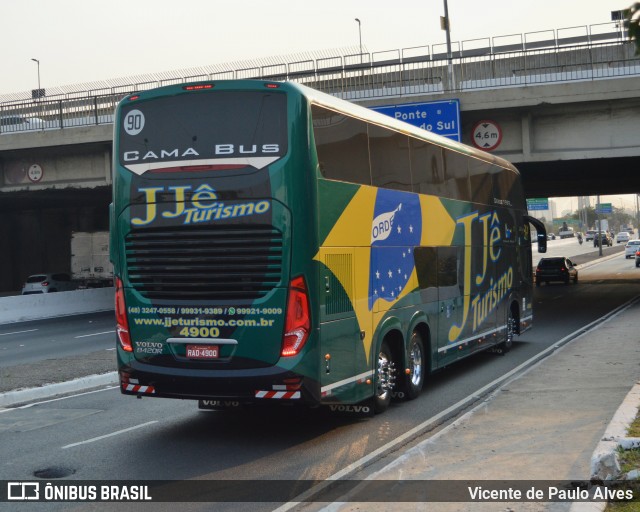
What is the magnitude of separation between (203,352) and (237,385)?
0.54 metres

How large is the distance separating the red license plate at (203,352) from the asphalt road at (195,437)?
105 cm

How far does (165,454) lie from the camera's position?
909 cm

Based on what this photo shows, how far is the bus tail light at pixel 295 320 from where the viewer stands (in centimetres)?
896

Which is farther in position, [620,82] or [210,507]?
[620,82]

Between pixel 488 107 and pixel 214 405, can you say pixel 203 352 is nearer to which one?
pixel 214 405

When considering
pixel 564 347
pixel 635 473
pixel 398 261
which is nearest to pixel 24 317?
pixel 564 347

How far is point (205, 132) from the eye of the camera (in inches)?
364

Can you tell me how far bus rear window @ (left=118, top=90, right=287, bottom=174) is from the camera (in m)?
9.06

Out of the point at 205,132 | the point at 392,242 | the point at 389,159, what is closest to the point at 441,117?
the point at 389,159

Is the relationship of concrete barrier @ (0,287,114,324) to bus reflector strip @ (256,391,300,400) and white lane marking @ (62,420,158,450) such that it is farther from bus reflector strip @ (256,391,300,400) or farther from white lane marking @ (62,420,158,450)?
bus reflector strip @ (256,391,300,400)

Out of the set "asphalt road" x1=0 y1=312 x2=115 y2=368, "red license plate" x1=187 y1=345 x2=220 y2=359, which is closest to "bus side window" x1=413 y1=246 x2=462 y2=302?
"red license plate" x1=187 y1=345 x2=220 y2=359

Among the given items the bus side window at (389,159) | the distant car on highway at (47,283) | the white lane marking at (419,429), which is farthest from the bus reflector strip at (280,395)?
the distant car on highway at (47,283)

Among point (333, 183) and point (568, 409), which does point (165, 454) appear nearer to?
point (333, 183)

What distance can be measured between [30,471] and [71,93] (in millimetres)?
27180
